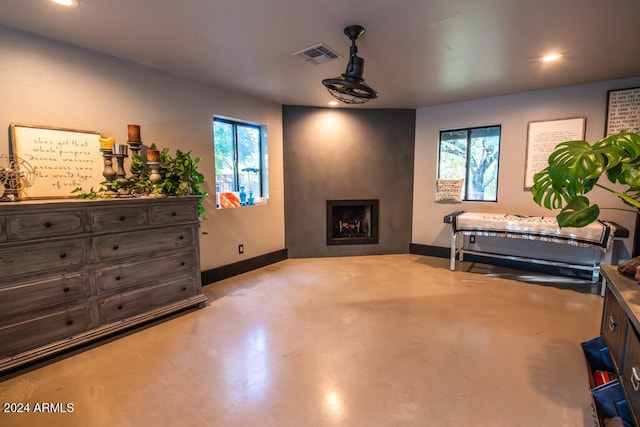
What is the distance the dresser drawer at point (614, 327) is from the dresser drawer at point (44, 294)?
11.0ft

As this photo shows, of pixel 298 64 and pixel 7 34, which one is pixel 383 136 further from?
pixel 7 34

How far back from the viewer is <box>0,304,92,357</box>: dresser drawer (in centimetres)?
189

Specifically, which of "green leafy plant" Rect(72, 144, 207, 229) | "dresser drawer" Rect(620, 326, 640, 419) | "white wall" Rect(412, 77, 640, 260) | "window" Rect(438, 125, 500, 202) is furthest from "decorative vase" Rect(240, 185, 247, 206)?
"dresser drawer" Rect(620, 326, 640, 419)

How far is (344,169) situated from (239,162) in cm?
164

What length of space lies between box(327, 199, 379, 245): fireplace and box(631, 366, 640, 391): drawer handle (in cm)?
370

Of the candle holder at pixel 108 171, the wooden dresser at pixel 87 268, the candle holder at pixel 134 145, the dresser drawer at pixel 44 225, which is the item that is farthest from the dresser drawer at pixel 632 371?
the candle holder at pixel 134 145

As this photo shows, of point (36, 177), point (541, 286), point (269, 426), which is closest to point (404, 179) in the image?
point (541, 286)

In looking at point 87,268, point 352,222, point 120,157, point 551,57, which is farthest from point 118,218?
point 551,57

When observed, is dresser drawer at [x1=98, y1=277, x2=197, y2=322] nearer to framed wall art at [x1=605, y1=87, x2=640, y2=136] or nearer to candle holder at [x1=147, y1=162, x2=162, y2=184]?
candle holder at [x1=147, y1=162, x2=162, y2=184]

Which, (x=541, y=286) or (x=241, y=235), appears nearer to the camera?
(x=541, y=286)

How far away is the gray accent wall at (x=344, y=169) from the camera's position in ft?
15.1

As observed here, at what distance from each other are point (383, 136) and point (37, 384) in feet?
15.3

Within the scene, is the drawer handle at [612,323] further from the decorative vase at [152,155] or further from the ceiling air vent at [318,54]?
the decorative vase at [152,155]

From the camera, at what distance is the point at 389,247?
5.02 meters
